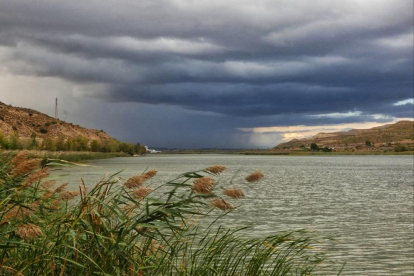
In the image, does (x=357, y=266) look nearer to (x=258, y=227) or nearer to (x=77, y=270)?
(x=258, y=227)

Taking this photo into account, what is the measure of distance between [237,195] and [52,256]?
257 cm

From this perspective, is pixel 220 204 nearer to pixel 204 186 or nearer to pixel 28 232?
pixel 204 186

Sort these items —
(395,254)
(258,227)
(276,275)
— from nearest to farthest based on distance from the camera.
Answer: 1. (276,275)
2. (395,254)
3. (258,227)

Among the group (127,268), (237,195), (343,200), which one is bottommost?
(343,200)

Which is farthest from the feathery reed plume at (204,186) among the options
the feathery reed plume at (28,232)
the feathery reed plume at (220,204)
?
the feathery reed plume at (28,232)

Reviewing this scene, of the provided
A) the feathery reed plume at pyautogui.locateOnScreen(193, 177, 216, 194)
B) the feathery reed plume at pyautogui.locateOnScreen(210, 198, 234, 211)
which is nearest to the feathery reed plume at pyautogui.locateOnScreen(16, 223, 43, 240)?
the feathery reed plume at pyautogui.locateOnScreen(193, 177, 216, 194)

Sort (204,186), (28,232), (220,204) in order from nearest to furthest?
(28,232) < (204,186) < (220,204)

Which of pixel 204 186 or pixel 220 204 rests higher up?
pixel 204 186

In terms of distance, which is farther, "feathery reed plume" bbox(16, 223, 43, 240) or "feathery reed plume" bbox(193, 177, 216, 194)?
"feathery reed plume" bbox(193, 177, 216, 194)

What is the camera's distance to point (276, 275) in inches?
346

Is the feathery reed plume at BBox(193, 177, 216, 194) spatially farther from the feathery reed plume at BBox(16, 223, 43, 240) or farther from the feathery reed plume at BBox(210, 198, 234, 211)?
the feathery reed plume at BBox(16, 223, 43, 240)

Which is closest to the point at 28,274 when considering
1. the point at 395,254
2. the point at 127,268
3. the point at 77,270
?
the point at 77,270

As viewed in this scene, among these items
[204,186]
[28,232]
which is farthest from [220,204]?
[28,232]

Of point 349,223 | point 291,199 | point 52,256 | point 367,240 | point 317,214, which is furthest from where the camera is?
point 291,199
